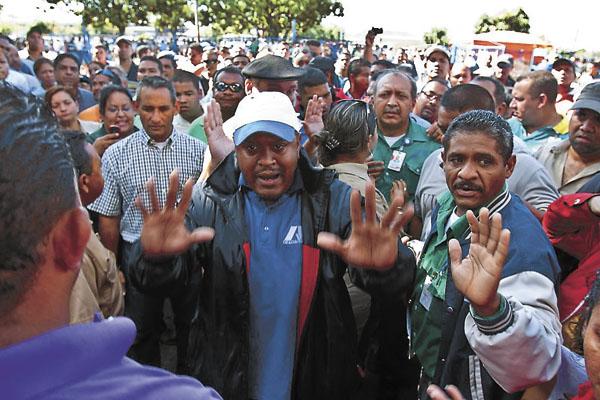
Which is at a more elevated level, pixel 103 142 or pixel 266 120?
pixel 266 120

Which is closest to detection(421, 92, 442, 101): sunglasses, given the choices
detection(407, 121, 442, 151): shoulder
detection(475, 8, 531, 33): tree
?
detection(407, 121, 442, 151): shoulder

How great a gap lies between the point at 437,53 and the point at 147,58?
13.2 ft

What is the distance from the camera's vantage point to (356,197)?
181cm

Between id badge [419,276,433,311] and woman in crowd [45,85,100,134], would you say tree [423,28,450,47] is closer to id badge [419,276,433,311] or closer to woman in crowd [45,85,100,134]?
woman in crowd [45,85,100,134]

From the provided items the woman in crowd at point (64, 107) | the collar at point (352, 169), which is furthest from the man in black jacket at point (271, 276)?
the woman in crowd at point (64, 107)

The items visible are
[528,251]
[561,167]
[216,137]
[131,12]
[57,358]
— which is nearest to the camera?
[57,358]

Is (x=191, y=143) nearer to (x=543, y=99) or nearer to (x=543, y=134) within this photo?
(x=543, y=134)

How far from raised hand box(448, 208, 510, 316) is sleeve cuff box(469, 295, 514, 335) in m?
0.01

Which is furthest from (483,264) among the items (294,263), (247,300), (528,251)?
(247,300)

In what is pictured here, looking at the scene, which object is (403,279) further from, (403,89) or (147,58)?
(147,58)

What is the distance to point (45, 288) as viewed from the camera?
83cm

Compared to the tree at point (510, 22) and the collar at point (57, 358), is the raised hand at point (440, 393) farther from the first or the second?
the tree at point (510, 22)

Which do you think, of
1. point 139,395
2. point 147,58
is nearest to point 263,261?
point 139,395

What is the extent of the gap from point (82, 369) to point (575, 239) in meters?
2.30
